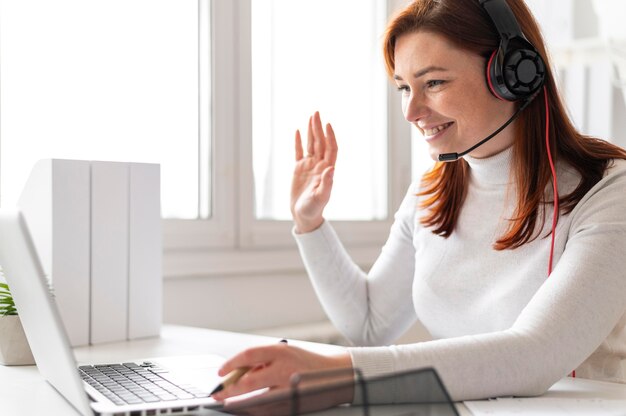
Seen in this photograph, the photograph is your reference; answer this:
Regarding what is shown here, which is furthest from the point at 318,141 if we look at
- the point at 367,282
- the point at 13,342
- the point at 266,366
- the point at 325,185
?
the point at 266,366

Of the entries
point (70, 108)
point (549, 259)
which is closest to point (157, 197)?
point (70, 108)

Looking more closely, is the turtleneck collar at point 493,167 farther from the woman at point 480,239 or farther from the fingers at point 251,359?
the fingers at point 251,359

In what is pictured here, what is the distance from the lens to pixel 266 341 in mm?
1381

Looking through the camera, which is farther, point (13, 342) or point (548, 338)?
point (13, 342)

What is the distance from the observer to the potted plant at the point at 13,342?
1118mm

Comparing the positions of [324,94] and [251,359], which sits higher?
[324,94]

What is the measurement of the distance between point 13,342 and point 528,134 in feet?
2.90

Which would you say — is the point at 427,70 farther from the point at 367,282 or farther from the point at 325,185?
the point at 367,282

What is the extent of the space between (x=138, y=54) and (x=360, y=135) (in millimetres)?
804

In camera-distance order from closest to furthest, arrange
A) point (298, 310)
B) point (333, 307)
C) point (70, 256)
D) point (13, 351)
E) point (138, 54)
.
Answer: point (13, 351), point (70, 256), point (333, 307), point (138, 54), point (298, 310)

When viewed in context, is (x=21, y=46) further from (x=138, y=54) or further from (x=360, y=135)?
(x=360, y=135)

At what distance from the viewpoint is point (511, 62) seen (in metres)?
1.17

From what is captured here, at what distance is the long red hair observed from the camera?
4.00 ft

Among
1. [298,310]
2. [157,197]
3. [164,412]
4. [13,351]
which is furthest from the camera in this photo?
[298,310]
